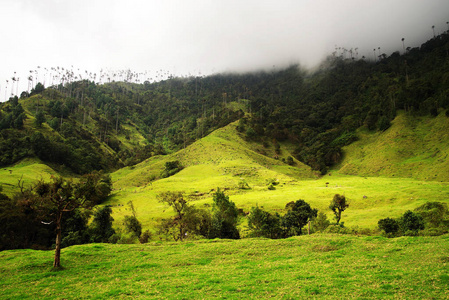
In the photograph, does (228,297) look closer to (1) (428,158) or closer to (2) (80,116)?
(1) (428,158)

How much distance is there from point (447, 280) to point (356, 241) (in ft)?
36.7

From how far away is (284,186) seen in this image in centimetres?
8425

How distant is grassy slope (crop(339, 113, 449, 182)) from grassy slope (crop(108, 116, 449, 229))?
6.07 m

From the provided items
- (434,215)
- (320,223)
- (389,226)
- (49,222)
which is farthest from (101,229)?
(434,215)

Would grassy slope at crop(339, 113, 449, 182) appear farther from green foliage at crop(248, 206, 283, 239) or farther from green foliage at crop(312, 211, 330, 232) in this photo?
green foliage at crop(248, 206, 283, 239)

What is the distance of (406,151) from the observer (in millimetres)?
108062

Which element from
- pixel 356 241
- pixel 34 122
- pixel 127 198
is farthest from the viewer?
pixel 34 122

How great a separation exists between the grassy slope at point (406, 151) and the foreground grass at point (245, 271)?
253ft

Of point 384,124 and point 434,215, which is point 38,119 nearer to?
point 434,215

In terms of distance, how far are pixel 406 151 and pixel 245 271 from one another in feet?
398

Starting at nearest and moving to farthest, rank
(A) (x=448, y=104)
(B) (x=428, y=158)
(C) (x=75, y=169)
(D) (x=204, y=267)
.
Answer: (D) (x=204, y=267) < (B) (x=428, y=158) < (A) (x=448, y=104) < (C) (x=75, y=169)

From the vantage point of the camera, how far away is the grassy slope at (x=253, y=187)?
5238cm

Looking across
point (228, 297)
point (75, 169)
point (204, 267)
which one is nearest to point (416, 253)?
point (228, 297)

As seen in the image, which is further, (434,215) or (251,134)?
(251,134)
